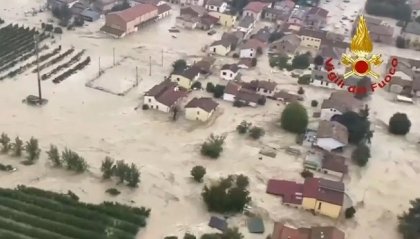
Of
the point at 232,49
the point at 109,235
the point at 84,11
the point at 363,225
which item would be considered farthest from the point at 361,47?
the point at 84,11

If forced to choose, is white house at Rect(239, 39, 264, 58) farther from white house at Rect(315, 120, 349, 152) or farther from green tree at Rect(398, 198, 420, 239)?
green tree at Rect(398, 198, 420, 239)

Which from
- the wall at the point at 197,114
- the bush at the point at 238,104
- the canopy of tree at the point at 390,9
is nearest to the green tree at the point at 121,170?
the wall at the point at 197,114

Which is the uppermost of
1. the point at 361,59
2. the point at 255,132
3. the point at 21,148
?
the point at 361,59

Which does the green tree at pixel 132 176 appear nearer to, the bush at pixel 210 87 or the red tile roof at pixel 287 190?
the red tile roof at pixel 287 190

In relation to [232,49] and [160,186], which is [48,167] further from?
[232,49]

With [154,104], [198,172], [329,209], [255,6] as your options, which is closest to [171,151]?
[198,172]

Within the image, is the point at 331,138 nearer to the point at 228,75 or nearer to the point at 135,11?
the point at 228,75
